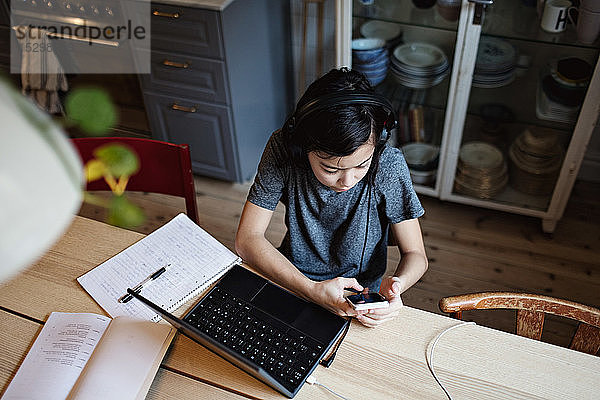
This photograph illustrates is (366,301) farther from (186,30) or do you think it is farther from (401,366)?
(186,30)

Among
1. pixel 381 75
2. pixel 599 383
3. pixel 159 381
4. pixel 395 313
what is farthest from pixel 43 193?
pixel 381 75

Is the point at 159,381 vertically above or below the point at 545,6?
below

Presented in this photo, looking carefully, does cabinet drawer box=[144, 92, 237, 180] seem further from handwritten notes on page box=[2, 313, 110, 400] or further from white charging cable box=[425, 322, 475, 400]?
white charging cable box=[425, 322, 475, 400]

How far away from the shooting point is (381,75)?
2.18 metres

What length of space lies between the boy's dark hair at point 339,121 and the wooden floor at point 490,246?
3.52ft

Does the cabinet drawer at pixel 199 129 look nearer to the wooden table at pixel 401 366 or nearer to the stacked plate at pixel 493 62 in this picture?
the stacked plate at pixel 493 62

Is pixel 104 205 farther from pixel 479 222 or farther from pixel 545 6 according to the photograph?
pixel 545 6

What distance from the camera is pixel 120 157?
4.48 feet

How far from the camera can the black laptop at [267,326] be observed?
3.05ft

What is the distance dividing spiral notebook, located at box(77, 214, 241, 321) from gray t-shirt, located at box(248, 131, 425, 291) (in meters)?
0.18

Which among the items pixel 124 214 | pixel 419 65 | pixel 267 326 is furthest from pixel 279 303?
pixel 419 65

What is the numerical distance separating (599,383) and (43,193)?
3.17 ft

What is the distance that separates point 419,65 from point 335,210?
1.14 metres

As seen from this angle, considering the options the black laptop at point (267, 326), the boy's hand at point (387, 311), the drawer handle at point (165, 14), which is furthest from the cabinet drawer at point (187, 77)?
the boy's hand at point (387, 311)
